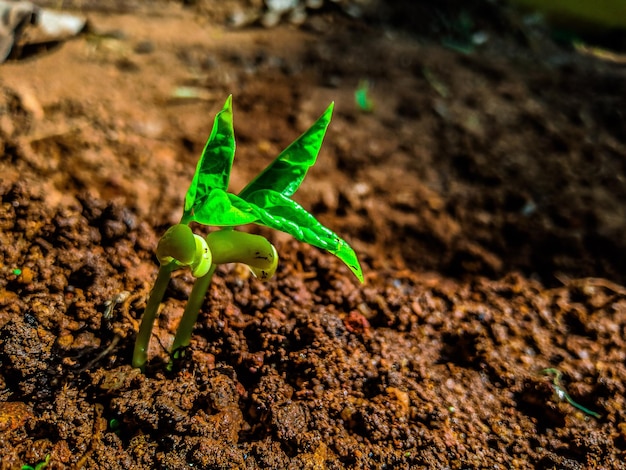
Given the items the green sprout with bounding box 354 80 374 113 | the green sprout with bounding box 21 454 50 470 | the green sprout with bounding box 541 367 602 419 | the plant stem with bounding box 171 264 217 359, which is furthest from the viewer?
the green sprout with bounding box 354 80 374 113

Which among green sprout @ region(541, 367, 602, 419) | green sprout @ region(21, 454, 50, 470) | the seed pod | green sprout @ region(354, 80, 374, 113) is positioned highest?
the seed pod

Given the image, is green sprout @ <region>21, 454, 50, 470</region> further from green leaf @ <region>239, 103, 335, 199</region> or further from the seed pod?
green leaf @ <region>239, 103, 335, 199</region>

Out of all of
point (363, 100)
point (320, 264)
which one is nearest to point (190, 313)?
point (320, 264)

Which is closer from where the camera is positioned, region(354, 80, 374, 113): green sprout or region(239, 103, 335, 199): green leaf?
region(239, 103, 335, 199): green leaf

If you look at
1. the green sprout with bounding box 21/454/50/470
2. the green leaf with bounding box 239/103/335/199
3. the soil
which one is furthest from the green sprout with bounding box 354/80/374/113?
the green sprout with bounding box 21/454/50/470

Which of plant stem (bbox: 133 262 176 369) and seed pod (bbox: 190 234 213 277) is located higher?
seed pod (bbox: 190 234 213 277)

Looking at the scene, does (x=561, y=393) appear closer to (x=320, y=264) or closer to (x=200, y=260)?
(x=320, y=264)

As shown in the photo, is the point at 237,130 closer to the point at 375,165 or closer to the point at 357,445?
the point at 375,165

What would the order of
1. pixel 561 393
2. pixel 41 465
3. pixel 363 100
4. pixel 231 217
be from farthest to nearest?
pixel 363 100, pixel 561 393, pixel 41 465, pixel 231 217

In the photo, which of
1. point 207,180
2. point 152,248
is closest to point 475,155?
point 152,248
